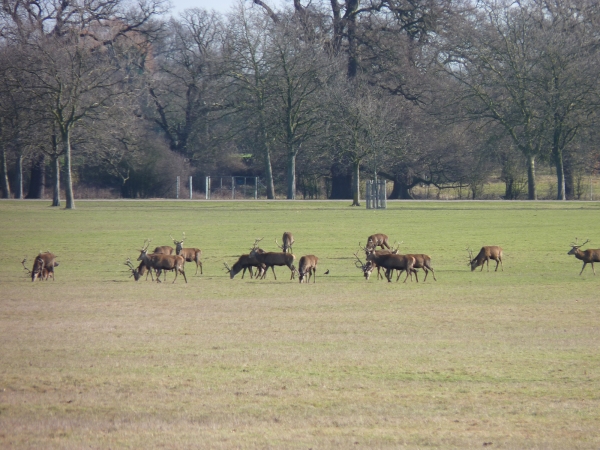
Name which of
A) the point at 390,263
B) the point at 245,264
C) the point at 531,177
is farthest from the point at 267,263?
the point at 531,177

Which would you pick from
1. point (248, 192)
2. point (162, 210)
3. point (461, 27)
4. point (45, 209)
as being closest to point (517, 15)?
point (461, 27)

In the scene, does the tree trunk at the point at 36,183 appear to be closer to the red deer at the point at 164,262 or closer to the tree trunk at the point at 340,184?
the tree trunk at the point at 340,184

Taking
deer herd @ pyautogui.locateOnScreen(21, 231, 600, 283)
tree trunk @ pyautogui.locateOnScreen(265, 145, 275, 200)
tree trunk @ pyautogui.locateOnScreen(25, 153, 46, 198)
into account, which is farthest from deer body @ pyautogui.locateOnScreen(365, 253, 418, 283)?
tree trunk @ pyautogui.locateOnScreen(25, 153, 46, 198)

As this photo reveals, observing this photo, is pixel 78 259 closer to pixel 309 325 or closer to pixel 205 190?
pixel 309 325

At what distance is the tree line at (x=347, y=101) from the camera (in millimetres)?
59531

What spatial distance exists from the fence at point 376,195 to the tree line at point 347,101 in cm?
289

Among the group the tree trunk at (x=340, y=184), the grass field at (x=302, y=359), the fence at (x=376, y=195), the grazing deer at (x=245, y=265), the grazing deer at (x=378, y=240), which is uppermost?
the tree trunk at (x=340, y=184)

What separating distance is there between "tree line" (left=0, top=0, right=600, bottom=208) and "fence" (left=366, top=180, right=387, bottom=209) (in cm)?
289

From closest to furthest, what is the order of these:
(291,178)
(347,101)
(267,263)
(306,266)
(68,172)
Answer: (306,266), (267,263), (68,172), (347,101), (291,178)

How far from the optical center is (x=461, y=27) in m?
65.4

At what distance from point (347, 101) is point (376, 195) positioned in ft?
31.2

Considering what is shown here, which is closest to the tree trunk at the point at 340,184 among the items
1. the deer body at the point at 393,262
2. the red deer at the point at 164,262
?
the deer body at the point at 393,262

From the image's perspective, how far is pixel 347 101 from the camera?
62438 mm

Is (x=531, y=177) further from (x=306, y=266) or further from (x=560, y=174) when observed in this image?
(x=306, y=266)
